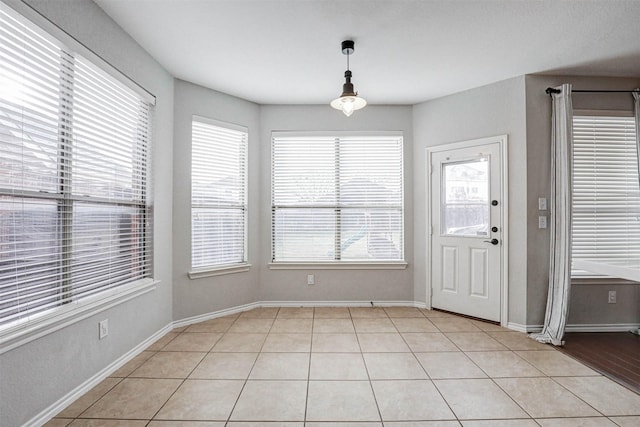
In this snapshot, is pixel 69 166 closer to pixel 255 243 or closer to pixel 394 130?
pixel 255 243

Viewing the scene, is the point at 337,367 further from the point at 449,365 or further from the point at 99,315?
the point at 99,315

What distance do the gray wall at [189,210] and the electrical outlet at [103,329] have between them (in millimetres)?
1036

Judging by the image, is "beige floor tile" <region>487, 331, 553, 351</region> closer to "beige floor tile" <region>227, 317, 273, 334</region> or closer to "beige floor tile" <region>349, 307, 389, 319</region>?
"beige floor tile" <region>349, 307, 389, 319</region>

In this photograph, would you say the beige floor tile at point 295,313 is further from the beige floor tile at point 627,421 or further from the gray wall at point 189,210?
the beige floor tile at point 627,421

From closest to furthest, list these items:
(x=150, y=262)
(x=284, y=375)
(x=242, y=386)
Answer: (x=242, y=386) → (x=284, y=375) → (x=150, y=262)

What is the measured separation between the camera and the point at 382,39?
265 centimetres

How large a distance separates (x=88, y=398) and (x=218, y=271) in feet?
5.75

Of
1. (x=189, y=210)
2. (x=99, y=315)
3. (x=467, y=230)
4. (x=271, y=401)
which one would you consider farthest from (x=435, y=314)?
(x=99, y=315)

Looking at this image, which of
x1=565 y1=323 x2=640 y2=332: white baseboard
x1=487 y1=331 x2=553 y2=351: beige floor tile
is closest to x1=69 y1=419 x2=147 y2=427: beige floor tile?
x1=487 y1=331 x2=553 y2=351: beige floor tile

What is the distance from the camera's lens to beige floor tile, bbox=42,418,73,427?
6.12 feet

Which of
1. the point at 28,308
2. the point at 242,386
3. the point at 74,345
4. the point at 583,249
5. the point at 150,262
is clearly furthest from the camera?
the point at 583,249

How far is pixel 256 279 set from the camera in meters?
4.20

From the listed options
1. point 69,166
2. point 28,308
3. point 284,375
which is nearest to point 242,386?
point 284,375

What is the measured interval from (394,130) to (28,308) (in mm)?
3993
